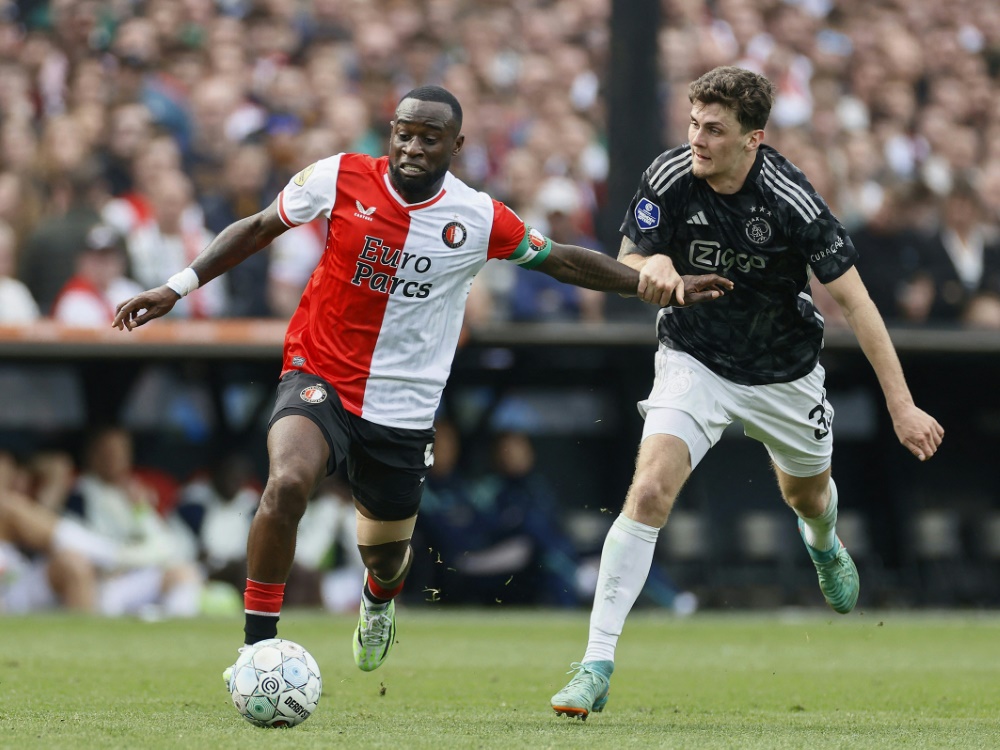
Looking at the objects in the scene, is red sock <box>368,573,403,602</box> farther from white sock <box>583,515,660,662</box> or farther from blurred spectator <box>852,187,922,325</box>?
blurred spectator <box>852,187,922,325</box>

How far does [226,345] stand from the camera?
1260cm

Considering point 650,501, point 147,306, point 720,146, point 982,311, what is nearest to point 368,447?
point 147,306

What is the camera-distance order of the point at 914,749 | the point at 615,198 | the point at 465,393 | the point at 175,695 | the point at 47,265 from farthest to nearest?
the point at 465,393, the point at 615,198, the point at 47,265, the point at 175,695, the point at 914,749

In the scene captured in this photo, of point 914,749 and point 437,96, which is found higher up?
point 437,96

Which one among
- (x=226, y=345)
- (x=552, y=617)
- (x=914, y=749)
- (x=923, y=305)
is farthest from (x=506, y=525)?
(x=914, y=749)

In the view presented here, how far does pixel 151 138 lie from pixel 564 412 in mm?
4322

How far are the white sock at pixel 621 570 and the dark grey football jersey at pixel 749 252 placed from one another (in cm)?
90

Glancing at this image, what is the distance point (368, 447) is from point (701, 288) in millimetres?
1530

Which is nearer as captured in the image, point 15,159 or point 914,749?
point 914,749

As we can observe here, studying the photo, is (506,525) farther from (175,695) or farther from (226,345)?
(175,695)

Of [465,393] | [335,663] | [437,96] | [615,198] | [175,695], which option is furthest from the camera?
[465,393]

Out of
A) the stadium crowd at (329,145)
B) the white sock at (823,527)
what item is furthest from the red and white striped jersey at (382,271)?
the stadium crowd at (329,145)

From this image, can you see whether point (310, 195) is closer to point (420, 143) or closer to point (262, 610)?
point (420, 143)

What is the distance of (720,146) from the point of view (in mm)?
6258
